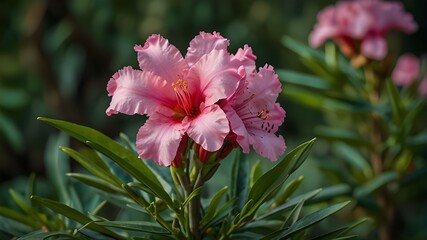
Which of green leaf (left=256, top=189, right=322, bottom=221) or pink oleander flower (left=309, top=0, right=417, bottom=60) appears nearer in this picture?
green leaf (left=256, top=189, right=322, bottom=221)

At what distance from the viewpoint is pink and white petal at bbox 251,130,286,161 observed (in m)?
0.63

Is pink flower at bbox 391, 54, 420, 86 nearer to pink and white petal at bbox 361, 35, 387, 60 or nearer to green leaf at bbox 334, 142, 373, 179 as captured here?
green leaf at bbox 334, 142, 373, 179

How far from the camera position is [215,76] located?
0.62m

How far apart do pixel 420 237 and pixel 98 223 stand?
1.04 meters

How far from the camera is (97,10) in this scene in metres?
2.56

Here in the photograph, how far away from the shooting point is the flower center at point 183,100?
25.7 inches

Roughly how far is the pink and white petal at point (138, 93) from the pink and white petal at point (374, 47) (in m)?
0.64

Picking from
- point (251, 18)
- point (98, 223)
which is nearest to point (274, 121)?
point (98, 223)

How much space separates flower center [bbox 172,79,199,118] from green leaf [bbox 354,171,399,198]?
599 mm

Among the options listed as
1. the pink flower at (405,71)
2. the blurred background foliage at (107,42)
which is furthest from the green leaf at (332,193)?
the blurred background foliage at (107,42)

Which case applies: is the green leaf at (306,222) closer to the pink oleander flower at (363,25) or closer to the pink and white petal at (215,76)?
the pink and white petal at (215,76)

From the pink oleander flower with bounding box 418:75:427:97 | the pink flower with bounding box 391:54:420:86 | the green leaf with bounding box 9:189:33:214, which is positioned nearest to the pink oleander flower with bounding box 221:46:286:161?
the green leaf with bounding box 9:189:33:214

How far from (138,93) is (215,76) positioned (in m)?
0.07

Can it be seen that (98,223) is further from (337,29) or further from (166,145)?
(337,29)
